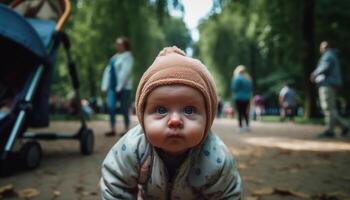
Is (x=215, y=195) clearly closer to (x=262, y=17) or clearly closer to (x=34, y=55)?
(x=34, y=55)

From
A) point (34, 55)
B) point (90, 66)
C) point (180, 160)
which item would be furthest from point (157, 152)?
point (90, 66)

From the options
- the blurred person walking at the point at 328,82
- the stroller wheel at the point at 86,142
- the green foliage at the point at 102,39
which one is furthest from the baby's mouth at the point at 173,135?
the green foliage at the point at 102,39

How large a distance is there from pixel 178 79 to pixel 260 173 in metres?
3.06

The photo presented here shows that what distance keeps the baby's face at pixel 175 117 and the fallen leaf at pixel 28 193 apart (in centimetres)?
191

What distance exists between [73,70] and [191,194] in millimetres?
4062

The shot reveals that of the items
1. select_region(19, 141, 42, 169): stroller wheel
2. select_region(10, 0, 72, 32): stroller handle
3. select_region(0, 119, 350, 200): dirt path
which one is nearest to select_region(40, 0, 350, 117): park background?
select_region(10, 0, 72, 32): stroller handle

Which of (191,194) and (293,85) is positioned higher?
(293,85)

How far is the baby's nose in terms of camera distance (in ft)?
6.32

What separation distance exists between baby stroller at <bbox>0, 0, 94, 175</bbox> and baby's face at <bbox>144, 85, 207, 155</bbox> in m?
2.57

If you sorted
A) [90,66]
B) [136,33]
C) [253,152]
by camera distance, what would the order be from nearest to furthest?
1. [253,152]
2. [136,33]
3. [90,66]

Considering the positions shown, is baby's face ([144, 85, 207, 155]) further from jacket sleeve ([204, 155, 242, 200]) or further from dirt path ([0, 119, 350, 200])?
dirt path ([0, 119, 350, 200])

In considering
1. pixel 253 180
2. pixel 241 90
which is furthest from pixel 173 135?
pixel 241 90

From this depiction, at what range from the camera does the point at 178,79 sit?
2.00 meters

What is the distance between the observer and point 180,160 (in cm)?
222
